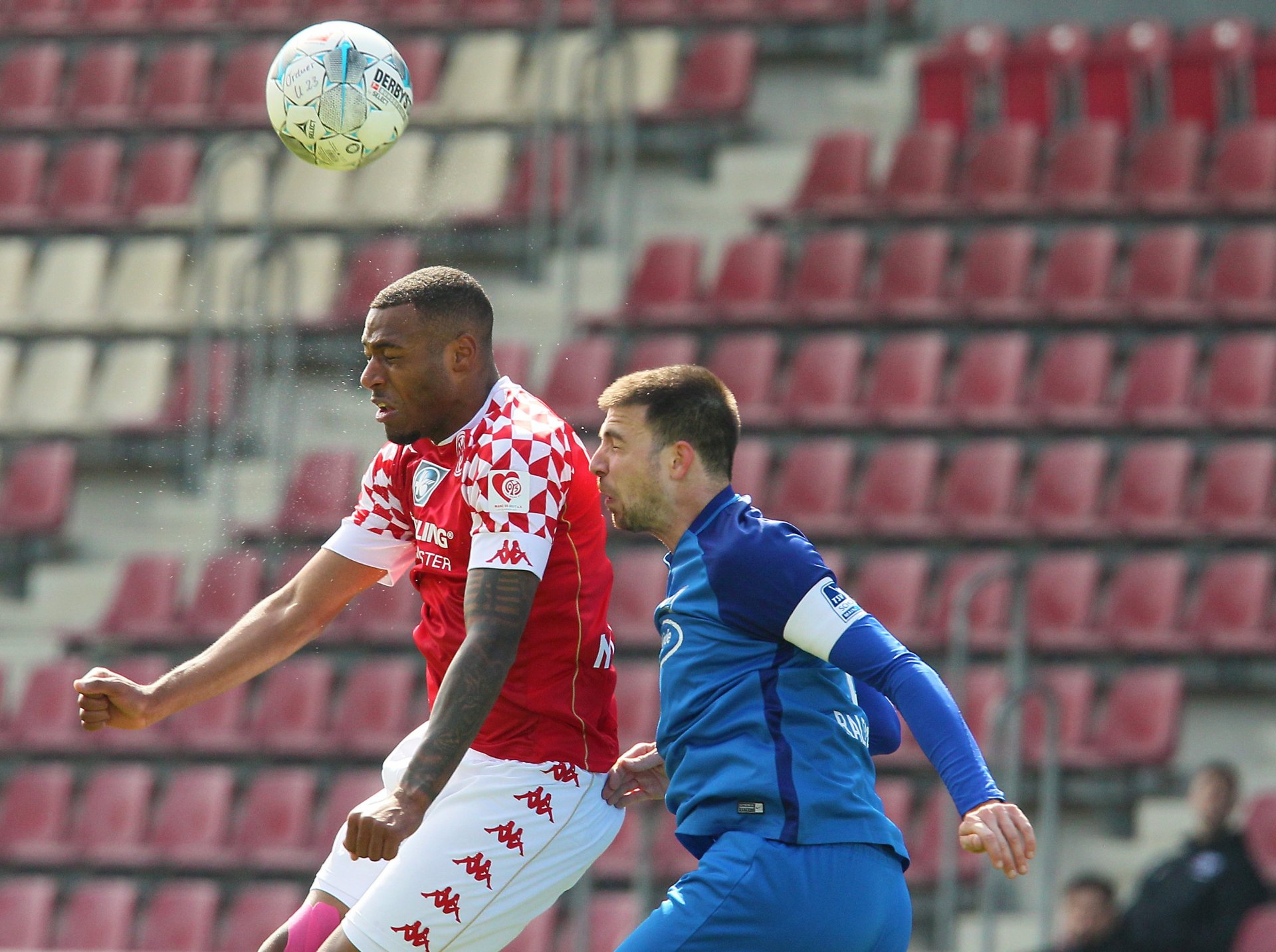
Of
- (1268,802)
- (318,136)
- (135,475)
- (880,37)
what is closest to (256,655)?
(318,136)

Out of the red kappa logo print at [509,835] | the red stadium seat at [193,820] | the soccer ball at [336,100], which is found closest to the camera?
the red kappa logo print at [509,835]

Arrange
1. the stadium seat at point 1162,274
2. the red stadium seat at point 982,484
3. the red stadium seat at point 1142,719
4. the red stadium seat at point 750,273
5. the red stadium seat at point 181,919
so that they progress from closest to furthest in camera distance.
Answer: the red stadium seat at point 1142,719
the red stadium seat at point 181,919
the red stadium seat at point 982,484
the stadium seat at point 1162,274
the red stadium seat at point 750,273

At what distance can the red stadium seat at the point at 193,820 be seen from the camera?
30.2 ft

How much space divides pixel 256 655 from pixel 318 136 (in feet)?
4.06

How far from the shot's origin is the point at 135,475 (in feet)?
36.6

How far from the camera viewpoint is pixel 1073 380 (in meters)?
10.0

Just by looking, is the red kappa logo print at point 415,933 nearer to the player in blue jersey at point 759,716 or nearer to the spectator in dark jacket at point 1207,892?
the player in blue jersey at point 759,716

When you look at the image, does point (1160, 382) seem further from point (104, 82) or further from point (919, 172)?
point (104, 82)

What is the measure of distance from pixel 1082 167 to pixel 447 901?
8344 mm

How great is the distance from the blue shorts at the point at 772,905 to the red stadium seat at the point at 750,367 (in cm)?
693

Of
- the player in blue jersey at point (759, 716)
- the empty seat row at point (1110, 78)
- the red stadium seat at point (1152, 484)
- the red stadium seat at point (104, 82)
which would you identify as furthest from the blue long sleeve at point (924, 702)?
the red stadium seat at point (104, 82)

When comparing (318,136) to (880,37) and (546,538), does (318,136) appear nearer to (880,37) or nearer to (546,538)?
(546,538)

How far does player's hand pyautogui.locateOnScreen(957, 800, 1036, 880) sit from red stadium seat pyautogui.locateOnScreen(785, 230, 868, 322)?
25.6ft

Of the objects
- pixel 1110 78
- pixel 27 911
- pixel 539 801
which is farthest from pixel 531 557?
pixel 1110 78
